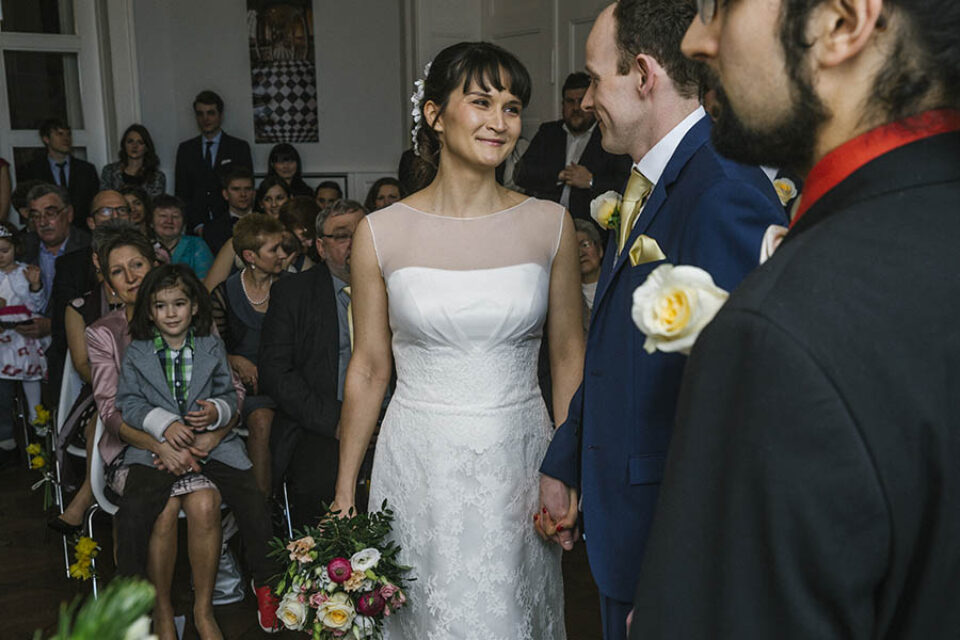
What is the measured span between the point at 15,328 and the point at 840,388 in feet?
17.9

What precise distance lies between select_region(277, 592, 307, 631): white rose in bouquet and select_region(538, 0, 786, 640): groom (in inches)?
31.9

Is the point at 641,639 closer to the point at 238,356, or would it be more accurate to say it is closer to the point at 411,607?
the point at 411,607

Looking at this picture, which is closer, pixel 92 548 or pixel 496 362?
pixel 496 362

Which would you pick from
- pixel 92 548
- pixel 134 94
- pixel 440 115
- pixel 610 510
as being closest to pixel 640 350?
pixel 610 510

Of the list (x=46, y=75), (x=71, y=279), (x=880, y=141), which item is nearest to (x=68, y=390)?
(x=71, y=279)

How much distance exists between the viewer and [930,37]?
760 mm

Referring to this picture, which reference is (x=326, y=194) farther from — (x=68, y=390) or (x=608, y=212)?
(x=608, y=212)

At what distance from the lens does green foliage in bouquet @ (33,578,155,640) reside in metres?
0.54

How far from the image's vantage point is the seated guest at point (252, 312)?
3961 mm

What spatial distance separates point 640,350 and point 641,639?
2.49ft

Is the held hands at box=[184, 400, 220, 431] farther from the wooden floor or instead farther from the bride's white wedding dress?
the bride's white wedding dress

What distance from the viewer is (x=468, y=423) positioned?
2.21m

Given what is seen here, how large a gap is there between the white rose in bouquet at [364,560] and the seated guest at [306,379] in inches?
62.1

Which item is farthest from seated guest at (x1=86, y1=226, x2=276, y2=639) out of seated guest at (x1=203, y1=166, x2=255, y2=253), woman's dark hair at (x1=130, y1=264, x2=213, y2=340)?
seated guest at (x1=203, y1=166, x2=255, y2=253)
